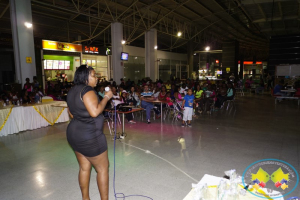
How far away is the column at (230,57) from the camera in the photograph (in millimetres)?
23859

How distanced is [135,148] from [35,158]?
2.02 m

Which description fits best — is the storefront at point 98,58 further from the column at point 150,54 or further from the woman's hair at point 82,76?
the woman's hair at point 82,76

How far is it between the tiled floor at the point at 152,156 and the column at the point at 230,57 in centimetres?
1785

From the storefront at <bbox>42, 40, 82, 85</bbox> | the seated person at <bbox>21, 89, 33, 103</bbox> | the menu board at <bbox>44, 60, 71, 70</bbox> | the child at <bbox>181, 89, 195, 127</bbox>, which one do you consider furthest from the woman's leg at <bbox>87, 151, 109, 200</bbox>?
the menu board at <bbox>44, 60, 71, 70</bbox>

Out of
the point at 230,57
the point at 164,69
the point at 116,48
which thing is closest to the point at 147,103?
the point at 116,48

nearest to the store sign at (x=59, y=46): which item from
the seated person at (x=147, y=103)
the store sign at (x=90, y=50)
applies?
the store sign at (x=90, y=50)

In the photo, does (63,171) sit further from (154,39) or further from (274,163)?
(154,39)

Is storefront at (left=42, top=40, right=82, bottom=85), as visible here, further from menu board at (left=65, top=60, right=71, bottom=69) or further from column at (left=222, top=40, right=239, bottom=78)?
column at (left=222, top=40, right=239, bottom=78)

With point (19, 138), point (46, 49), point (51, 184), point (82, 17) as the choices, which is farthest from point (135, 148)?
point (82, 17)

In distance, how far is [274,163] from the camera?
3693mm

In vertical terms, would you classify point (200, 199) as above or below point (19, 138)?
above

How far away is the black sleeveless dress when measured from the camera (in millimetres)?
2170

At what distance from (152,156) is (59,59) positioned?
44.1ft

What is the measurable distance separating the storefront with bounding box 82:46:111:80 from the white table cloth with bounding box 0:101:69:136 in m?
9.46
